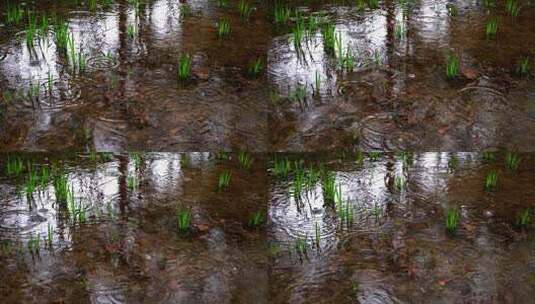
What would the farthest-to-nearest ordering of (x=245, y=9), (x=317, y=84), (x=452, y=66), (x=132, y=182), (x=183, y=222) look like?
(x=245, y=9)
(x=452, y=66)
(x=317, y=84)
(x=132, y=182)
(x=183, y=222)

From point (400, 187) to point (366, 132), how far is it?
1.72 feet

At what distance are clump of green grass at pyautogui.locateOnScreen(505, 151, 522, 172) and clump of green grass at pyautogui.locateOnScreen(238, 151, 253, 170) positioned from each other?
4.61ft

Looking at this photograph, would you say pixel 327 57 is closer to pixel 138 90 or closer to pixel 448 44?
pixel 448 44

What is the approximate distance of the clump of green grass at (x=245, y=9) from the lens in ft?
20.7

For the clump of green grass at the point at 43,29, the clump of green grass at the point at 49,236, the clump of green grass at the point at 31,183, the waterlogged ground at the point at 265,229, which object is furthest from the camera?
the clump of green grass at the point at 43,29

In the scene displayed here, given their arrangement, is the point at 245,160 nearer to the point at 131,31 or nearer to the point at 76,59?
the point at 76,59

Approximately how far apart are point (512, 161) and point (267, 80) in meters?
1.59

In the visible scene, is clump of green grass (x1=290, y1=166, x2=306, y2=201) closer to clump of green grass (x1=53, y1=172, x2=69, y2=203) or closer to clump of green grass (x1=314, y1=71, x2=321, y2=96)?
clump of green grass (x1=314, y1=71, x2=321, y2=96)

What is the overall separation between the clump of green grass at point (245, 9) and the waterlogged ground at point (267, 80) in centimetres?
5

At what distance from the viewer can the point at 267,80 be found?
552cm

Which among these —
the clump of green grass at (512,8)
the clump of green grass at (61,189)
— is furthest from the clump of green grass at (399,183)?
the clump of green grass at (512,8)

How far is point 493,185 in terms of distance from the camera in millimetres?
4668

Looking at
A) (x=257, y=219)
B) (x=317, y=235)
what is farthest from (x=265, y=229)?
(x=317, y=235)

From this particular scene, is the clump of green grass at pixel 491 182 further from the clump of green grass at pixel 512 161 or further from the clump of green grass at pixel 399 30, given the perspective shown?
the clump of green grass at pixel 399 30
